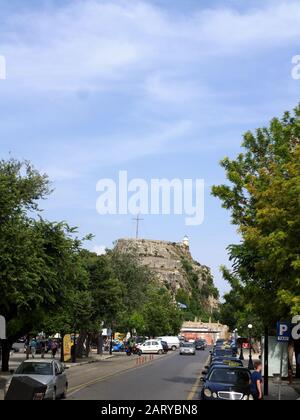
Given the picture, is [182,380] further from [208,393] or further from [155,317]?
[155,317]

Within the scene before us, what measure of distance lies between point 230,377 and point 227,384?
740 millimetres

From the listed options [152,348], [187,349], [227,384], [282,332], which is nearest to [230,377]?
[227,384]

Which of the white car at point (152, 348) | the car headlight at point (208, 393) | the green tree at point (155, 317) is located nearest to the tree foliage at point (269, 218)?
the car headlight at point (208, 393)

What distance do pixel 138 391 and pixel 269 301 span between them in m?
6.02

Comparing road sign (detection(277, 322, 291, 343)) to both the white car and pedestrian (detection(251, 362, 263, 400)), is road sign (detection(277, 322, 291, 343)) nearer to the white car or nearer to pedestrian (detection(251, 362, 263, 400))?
pedestrian (detection(251, 362, 263, 400))

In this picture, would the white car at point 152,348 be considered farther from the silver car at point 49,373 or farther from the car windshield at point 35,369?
the car windshield at point 35,369

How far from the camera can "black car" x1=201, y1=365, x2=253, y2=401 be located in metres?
21.0

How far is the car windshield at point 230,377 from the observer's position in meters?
21.9

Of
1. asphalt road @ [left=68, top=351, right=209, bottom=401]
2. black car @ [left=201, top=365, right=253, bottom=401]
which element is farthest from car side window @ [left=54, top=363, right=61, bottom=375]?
black car @ [left=201, top=365, right=253, bottom=401]

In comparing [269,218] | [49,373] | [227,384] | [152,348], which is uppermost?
[269,218]

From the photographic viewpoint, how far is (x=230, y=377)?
22312 mm

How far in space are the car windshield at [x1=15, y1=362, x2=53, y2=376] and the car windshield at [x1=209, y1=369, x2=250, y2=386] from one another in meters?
5.38
